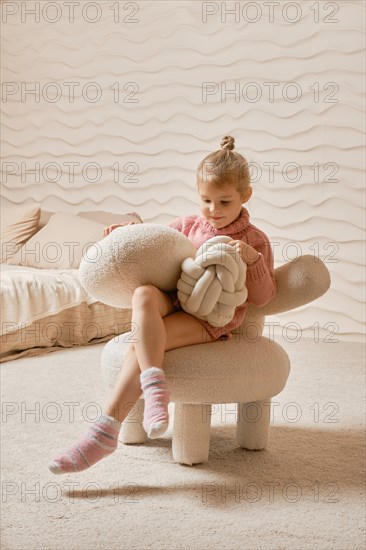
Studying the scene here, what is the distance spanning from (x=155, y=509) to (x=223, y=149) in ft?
3.36

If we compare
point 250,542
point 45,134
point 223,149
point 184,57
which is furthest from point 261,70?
point 250,542

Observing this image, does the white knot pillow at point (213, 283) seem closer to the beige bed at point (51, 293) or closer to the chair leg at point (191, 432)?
the chair leg at point (191, 432)

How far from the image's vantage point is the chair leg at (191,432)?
184 cm

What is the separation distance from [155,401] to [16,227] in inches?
105

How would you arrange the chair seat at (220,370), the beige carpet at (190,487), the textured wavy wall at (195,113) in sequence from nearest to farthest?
the beige carpet at (190,487)
the chair seat at (220,370)
the textured wavy wall at (195,113)

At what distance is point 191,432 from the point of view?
1.84 meters

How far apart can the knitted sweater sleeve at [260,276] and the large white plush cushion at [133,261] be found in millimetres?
205

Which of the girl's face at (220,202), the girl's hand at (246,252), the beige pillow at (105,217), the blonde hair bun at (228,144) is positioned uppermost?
the blonde hair bun at (228,144)

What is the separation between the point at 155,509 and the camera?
5.21 ft

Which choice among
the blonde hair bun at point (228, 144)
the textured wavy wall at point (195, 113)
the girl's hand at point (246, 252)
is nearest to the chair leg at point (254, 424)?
the girl's hand at point (246, 252)

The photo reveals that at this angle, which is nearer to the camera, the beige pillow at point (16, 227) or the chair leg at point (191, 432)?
the chair leg at point (191, 432)

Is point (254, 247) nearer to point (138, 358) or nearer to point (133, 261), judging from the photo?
point (133, 261)

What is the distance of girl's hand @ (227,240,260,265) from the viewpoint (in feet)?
6.12

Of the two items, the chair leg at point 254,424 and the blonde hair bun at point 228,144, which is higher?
the blonde hair bun at point 228,144
